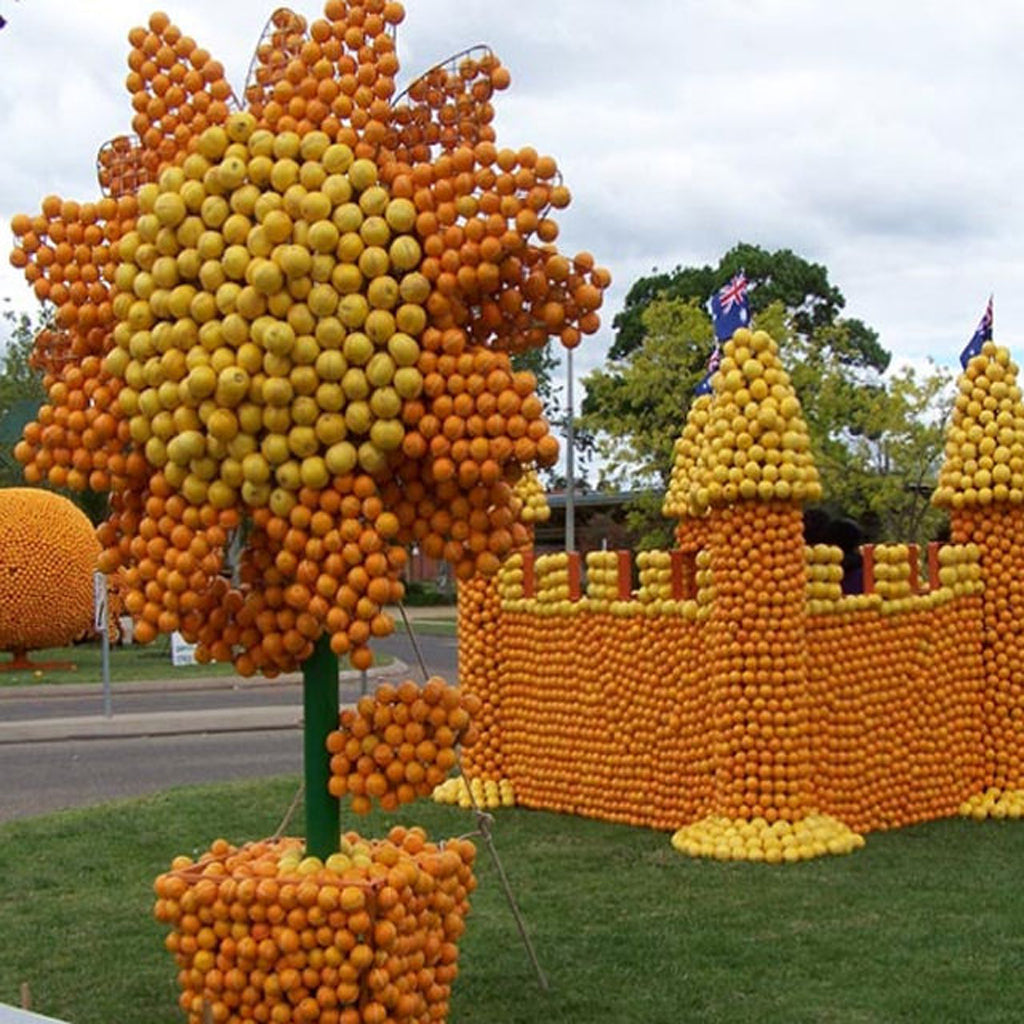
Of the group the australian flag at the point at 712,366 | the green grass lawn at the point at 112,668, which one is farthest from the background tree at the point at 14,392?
the australian flag at the point at 712,366

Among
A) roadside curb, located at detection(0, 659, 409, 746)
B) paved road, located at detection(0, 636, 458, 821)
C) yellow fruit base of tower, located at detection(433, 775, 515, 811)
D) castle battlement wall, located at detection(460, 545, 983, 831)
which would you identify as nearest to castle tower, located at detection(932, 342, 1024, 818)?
castle battlement wall, located at detection(460, 545, 983, 831)

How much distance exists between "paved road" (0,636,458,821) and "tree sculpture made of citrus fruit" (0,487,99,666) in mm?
1977

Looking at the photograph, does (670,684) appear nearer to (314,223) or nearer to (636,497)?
(314,223)

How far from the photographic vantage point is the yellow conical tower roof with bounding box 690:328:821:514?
31.6 ft

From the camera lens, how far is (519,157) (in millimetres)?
5031

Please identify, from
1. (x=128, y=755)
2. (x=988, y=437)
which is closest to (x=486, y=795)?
(x=988, y=437)

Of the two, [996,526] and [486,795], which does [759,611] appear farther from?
[486,795]

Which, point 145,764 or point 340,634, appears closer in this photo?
point 340,634

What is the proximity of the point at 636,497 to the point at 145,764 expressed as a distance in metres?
20.9

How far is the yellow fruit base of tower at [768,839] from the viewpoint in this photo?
941cm

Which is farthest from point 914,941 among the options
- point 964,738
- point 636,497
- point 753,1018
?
A: point 636,497

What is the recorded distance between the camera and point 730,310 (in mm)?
10547

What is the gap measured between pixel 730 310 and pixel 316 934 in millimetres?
6501

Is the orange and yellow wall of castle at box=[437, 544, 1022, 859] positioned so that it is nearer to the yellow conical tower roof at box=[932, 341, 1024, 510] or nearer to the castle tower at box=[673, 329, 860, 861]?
the castle tower at box=[673, 329, 860, 861]
